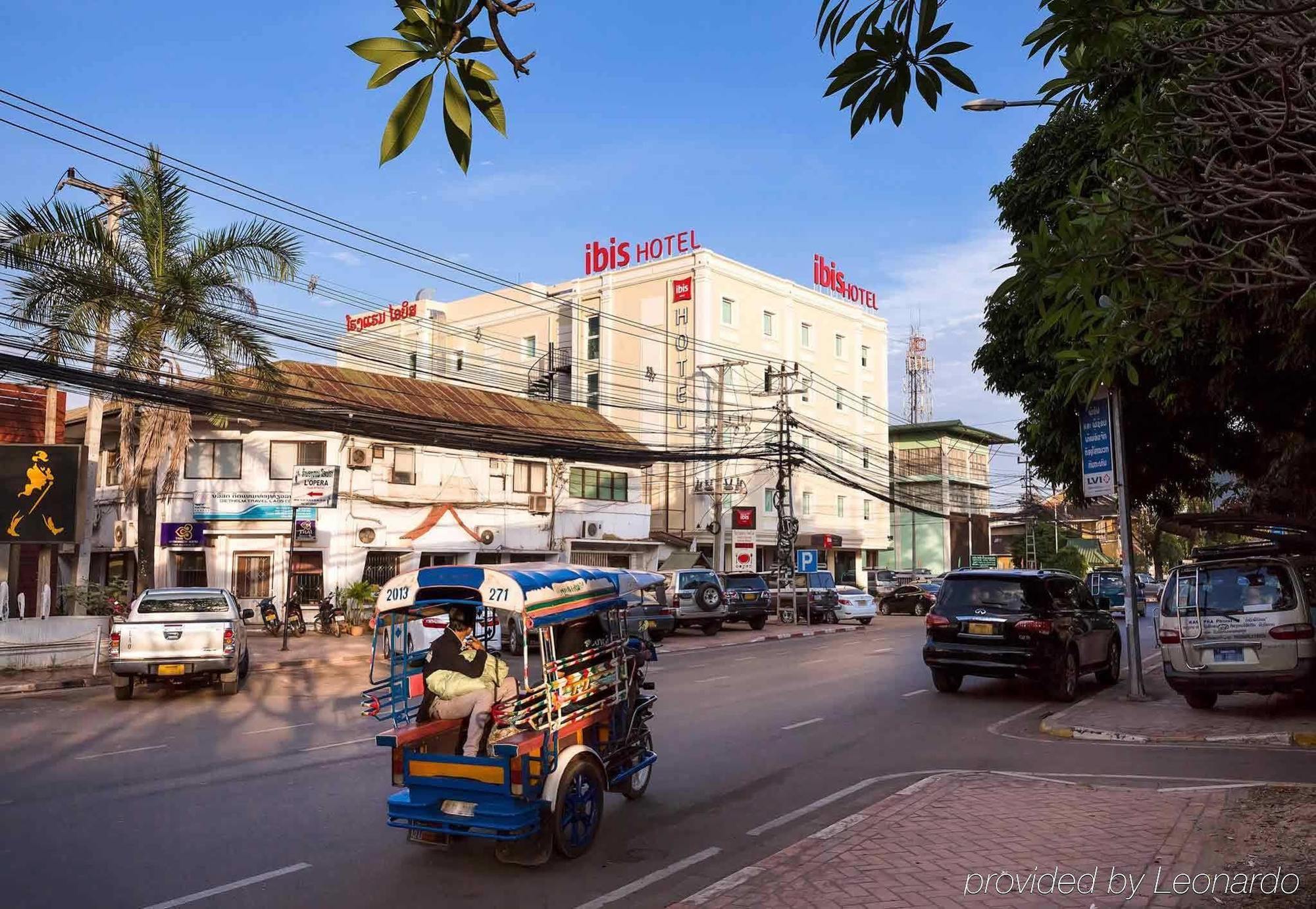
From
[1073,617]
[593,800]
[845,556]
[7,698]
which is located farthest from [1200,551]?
[845,556]

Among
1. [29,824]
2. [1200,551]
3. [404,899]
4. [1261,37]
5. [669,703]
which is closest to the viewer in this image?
[1261,37]

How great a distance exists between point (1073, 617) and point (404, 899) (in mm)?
12231

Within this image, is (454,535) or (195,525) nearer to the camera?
(195,525)

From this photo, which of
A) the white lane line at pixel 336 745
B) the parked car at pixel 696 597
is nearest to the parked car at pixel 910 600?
the parked car at pixel 696 597

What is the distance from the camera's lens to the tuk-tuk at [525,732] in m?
6.91

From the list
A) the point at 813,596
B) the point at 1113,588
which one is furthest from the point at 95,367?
the point at 1113,588

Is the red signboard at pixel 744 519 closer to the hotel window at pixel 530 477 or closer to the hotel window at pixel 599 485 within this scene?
the hotel window at pixel 599 485

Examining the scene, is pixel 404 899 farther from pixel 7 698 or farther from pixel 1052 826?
pixel 7 698

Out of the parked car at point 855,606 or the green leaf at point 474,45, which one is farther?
the parked car at point 855,606

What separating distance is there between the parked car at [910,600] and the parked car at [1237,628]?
32037mm

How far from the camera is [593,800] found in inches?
298

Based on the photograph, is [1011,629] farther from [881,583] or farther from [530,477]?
[881,583]

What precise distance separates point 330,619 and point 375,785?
21.5m

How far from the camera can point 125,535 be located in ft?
100
